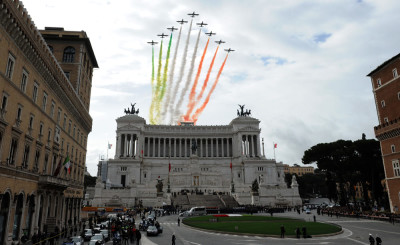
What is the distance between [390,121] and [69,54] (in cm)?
5430

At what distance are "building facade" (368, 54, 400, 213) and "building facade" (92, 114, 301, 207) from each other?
3348cm

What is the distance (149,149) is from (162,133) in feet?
27.5

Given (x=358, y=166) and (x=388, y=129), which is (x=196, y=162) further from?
(x=388, y=129)

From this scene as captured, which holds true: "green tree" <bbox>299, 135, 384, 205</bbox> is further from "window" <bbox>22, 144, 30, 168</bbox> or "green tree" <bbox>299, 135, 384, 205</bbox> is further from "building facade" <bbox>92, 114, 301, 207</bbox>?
"window" <bbox>22, 144, 30, 168</bbox>

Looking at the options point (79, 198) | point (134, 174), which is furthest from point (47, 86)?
point (134, 174)

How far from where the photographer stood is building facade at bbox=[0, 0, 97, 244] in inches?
1010

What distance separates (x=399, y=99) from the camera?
46.8 meters

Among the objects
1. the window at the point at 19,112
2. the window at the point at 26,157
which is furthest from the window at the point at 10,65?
the window at the point at 26,157

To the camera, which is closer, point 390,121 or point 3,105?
point 3,105

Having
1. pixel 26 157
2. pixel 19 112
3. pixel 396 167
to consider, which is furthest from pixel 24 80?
pixel 396 167

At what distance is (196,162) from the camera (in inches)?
4158

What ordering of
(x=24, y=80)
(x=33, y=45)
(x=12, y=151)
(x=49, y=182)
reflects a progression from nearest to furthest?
(x=12, y=151) → (x=24, y=80) → (x=33, y=45) → (x=49, y=182)

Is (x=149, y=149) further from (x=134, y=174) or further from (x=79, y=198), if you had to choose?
(x=79, y=198)

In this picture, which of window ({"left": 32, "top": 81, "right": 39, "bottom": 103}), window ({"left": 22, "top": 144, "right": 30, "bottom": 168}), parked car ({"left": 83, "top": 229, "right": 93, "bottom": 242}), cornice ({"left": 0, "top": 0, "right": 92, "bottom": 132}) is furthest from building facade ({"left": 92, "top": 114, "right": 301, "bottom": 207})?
window ({"left": 32, "top": 81, "right": 39, "bottom": 103})
